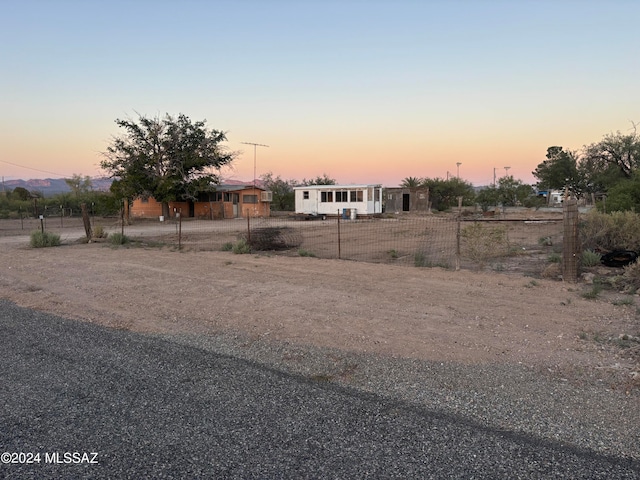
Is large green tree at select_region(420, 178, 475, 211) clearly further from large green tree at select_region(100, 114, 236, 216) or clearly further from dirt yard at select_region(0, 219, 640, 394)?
dirt yard at select_region(0, 219, 640, 394)

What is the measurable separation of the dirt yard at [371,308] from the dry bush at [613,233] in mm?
5053

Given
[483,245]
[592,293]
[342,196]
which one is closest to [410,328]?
[592,293]

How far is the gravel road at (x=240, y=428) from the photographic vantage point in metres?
3.13

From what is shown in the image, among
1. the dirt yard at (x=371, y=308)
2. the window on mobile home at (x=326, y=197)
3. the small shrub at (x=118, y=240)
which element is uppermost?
the window on mobile home at (x=326, y=197)

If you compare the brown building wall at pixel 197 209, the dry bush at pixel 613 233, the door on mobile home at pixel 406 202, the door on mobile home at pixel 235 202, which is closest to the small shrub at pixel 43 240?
the dry bush at pixel 613 233

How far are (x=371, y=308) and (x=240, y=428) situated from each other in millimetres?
4466

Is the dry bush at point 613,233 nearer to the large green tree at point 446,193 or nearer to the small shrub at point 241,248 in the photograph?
the small shrub at point 241,248

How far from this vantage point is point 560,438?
3.55 meters

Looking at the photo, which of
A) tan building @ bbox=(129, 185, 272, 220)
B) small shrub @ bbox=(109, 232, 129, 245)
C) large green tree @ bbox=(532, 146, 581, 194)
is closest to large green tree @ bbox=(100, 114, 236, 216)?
tan building @ bbox=(129, 185, 272, 220)

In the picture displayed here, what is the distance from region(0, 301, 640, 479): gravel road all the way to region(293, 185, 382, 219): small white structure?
1402 inches

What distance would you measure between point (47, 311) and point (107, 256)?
8.25m

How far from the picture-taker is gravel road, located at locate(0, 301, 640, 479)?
3131 mm

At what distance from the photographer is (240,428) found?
3688 mm

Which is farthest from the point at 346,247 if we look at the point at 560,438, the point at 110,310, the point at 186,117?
the point at 186,117
